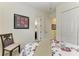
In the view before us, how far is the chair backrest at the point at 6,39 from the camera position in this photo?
1.19 meters

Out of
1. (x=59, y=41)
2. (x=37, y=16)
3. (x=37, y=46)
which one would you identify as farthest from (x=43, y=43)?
(x=37, y=16)

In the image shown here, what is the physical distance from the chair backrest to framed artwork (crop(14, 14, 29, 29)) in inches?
5.6

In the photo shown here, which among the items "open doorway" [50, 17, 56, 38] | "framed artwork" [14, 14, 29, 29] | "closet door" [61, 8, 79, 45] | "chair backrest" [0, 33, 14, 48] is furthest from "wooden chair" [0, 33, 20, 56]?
"closet door" [61, 8, 79, 45]

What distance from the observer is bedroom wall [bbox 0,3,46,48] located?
3.93 ft

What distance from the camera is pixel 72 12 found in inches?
52.9

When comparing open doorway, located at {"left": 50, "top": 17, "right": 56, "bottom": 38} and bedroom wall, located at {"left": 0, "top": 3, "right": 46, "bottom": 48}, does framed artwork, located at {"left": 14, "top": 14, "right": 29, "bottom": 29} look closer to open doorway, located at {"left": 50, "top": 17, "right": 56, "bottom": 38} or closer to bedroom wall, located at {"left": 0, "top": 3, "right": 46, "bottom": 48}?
bedroom wall, located at {"left": 0, "top": 3, "right": 46, "bottom": 48}

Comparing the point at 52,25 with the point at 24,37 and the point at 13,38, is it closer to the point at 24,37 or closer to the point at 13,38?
the point at 24,37

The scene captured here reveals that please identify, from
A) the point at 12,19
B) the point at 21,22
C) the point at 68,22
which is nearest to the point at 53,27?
the point at 68,22

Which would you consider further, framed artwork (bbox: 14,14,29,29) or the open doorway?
the open doorway

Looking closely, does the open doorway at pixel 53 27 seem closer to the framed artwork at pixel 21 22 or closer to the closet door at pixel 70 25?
the closet door at pixel 70 25

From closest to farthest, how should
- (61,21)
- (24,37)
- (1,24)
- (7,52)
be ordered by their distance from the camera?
(7,52) → (1,24) → (24,37) → (61,21)

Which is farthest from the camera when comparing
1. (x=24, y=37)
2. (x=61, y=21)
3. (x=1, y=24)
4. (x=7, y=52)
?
(x=61, y=21)

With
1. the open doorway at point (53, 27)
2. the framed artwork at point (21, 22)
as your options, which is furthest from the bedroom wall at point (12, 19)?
the open doorway at point (53, 27)

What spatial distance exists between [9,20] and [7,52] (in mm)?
403
